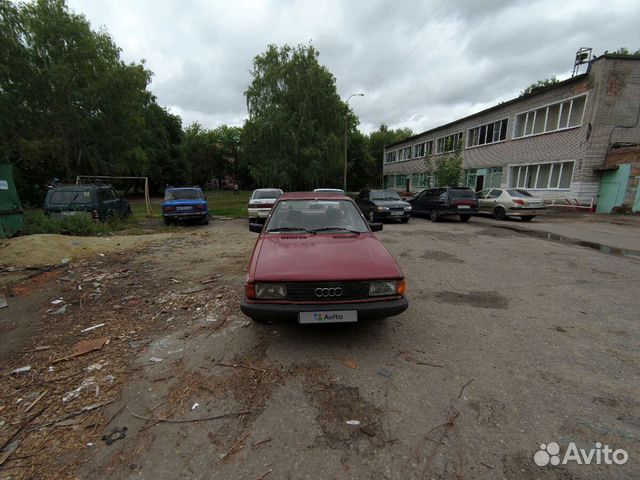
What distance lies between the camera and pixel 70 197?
10.7 meters

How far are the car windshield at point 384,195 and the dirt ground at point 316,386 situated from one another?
10.0 meters

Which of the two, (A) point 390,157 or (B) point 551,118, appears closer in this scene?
(B) point 551,118

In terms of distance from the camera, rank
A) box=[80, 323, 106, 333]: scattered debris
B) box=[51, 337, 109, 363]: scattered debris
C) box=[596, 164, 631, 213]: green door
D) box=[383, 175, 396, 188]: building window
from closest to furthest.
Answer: box=[51, 337, 109, 363]: scattered debris < box=[80, 323, 106, 333]: scattered debris < box=[596, 164, 631, 213]: green door < box=[383, 175, 396, 188]: building window

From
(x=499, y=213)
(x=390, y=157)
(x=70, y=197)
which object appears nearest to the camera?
(x=70, y=197)

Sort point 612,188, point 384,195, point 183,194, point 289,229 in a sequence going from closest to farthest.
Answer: point 289,229 < point 183,194 < point 384,195 < point 612,188

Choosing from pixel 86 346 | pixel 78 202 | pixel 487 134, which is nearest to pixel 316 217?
pixel 86 346

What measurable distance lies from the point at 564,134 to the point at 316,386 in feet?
72.0

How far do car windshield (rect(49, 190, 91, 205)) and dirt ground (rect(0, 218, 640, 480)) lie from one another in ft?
22.6

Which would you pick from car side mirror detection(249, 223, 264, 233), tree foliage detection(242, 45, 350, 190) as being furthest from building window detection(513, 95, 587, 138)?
car side mirror detection(249, 223, 264, 233)

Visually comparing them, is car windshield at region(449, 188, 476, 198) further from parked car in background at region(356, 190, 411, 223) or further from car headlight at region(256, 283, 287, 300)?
car headlight at region(256, 283, 287, 300)

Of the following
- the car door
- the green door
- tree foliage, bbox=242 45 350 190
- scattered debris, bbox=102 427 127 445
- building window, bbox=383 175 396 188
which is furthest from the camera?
building window, bbox=383 175 396 188

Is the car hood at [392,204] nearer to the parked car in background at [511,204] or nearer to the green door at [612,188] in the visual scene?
the parked car in background at [511,204]

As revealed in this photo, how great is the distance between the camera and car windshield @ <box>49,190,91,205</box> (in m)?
10.6

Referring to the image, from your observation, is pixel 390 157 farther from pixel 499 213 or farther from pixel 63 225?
pixel 63 225
